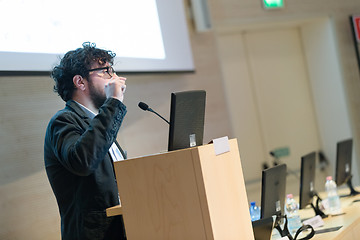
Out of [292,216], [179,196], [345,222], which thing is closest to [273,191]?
[292,216]

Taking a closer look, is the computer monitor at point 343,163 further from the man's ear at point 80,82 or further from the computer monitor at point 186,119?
the man's ear at point 80,82

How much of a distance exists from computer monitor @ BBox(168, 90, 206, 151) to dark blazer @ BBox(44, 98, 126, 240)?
0.25m

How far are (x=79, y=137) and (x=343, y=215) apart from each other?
1.88 meters

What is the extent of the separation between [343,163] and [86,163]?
2.59 m

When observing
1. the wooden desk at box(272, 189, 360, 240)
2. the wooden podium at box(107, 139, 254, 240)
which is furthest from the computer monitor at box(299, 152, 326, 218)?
the wooden podium at box(107, 139, 254, 240)

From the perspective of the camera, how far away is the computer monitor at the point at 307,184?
319cm

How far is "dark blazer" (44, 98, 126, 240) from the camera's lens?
1.85m

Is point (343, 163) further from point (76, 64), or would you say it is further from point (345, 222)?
point (76, 64)

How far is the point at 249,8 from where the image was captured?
521cm

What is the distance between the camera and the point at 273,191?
8.39 feet

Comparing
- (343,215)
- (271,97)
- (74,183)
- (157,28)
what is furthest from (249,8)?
(74,183)

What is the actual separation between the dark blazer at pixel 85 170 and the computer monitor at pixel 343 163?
87.3 inches

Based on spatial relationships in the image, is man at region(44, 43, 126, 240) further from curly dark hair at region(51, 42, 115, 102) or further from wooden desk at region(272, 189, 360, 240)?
wooden desk at region(272, 189, 360, 240)

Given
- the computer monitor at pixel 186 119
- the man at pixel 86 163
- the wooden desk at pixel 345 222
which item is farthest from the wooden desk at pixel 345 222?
the man at pixel 86 163
